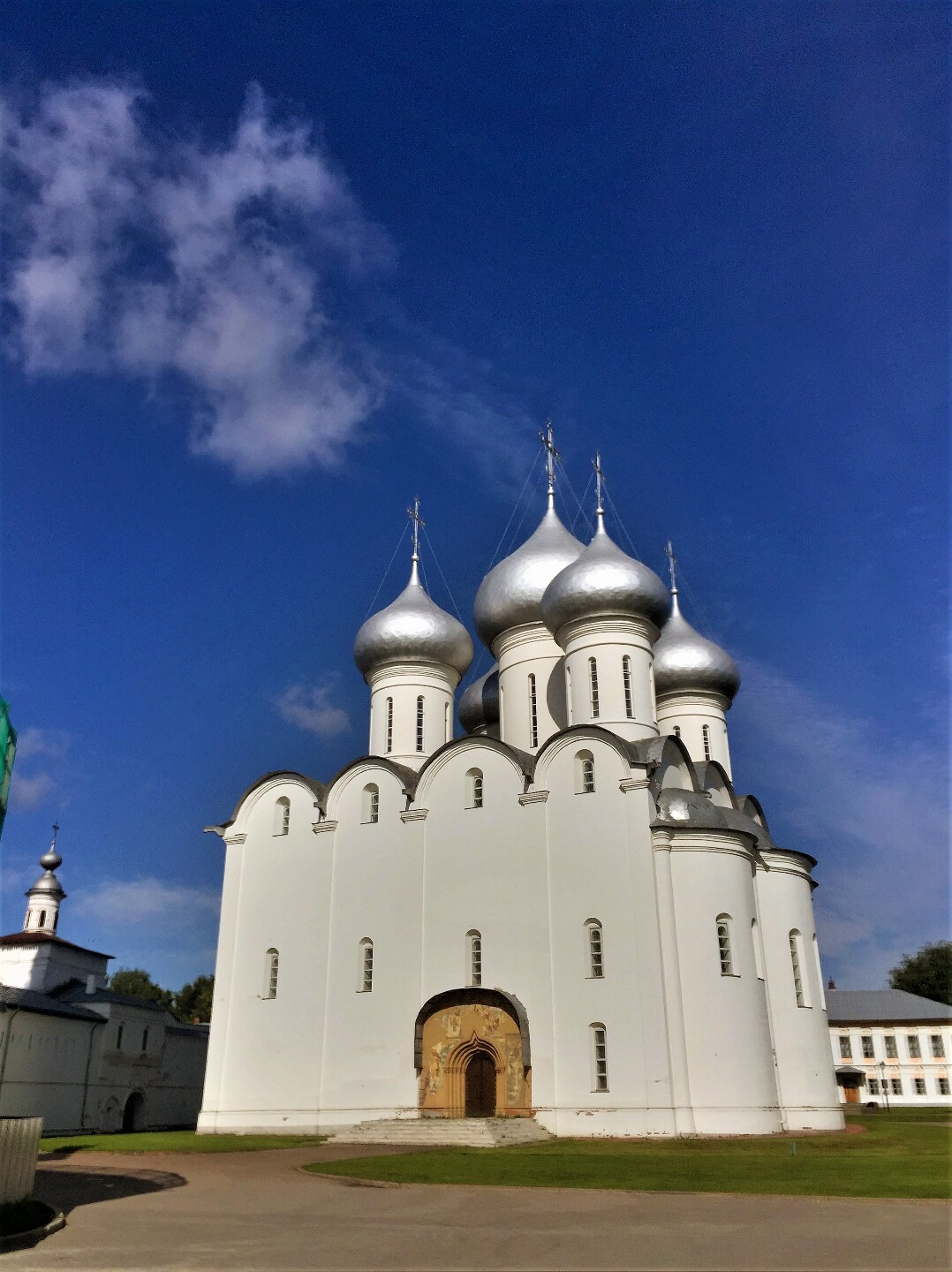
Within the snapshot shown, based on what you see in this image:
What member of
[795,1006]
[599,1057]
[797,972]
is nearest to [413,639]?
[599,1057]

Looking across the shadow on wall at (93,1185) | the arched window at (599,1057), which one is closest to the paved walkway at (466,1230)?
the shadow on wall at (93,1185)

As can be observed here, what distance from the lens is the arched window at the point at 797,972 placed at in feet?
74.8

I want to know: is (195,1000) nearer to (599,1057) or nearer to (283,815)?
(283,815)

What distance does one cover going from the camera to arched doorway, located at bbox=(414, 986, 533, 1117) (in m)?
20.9

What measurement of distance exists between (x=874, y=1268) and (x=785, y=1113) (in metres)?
16.0

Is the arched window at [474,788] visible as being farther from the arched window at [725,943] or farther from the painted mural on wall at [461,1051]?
the arched window at [725,943]

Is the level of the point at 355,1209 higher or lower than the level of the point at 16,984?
lower

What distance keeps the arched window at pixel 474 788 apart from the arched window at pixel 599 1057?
5.62 metres

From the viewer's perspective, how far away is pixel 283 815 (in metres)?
26.3

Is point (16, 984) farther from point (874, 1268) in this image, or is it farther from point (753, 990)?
point (874, 1268)

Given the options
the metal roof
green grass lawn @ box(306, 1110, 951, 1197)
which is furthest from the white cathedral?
the metal roof

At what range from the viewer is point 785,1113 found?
21.5 m

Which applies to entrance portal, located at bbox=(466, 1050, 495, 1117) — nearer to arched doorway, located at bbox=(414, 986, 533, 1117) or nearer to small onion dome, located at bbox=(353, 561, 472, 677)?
arched doorway, located at bbox=(414, 986, 533, 1117)

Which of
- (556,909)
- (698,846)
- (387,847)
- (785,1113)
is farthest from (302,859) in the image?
(785,1113)
